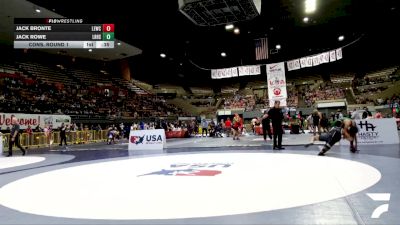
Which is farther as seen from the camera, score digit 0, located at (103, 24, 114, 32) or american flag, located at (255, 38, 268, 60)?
american flag, located at (255, 38, 268, 60)

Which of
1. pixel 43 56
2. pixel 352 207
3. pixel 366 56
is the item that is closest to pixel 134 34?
pixel 43 56

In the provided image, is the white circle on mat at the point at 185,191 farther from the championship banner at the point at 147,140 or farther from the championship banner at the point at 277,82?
the championship banner at the point at 277,82

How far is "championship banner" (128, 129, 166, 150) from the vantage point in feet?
42.5

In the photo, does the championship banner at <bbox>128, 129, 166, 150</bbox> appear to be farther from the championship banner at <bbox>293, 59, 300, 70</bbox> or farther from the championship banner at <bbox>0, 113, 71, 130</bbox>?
the championship banner at <bbox>293, 59, 300, 70</bbox>

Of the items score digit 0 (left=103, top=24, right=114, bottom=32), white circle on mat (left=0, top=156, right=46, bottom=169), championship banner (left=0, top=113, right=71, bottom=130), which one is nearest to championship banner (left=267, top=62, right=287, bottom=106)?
score digit 0 (left=103, top=24, right=114, bottom=32)

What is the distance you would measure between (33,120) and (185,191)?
768 inches

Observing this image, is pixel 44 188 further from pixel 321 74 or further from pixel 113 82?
pixel 321 74

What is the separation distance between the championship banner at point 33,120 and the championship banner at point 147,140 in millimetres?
9222

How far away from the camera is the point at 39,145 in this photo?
18.1 meters

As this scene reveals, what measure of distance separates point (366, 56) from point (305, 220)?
39044 mm

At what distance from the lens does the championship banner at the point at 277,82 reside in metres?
13.8

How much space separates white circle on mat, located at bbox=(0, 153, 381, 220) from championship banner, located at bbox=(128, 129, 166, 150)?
739cm

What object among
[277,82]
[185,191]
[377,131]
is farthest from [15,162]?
[377,131]

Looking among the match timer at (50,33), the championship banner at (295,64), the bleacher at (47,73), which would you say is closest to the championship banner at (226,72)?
the championship banner at (295,64)
